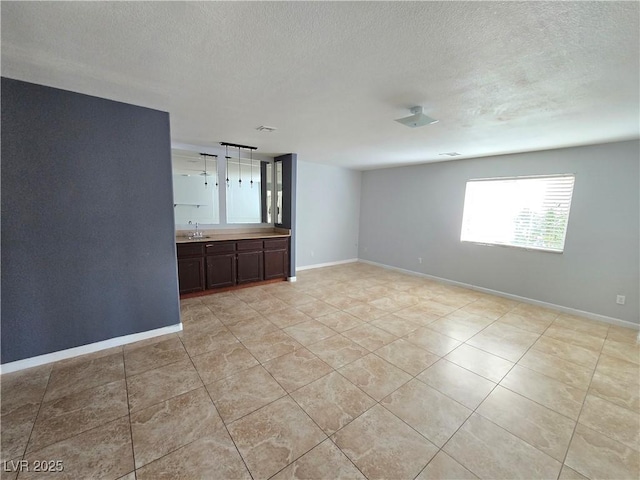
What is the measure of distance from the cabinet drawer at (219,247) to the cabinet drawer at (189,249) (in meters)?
0.11

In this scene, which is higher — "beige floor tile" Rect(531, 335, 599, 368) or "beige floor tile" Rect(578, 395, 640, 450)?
"beige floor tile" Rect(531, 335, 599, 368)

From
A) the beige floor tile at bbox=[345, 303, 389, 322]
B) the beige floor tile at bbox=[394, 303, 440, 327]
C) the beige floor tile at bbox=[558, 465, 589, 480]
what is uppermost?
the beige floor tile at bbox=[394, 303, 440, 327]

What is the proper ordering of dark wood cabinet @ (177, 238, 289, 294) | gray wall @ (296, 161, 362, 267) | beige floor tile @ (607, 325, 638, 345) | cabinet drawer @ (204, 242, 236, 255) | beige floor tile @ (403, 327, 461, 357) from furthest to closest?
gray wall @ (296, 161, 362, 267) < cabinet drawer @ (204, 242, 236, 255) < dark wood cabinet @ (177, 238, 289, 294) < beige floor tile @ (607, 325, 638, 345) < beige floor tile @ (403, 327, 461, 357)

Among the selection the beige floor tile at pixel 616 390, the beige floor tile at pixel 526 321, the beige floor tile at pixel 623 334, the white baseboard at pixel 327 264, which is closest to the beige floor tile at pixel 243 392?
the beige floor tile at pixel 616 390

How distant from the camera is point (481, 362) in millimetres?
2453

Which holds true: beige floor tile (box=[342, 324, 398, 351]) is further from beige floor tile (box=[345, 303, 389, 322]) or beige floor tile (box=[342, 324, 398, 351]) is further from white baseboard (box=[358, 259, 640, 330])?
white baseboard (box=[358, 259, 640, 330])

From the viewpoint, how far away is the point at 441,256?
507cm

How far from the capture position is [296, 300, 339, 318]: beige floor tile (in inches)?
136

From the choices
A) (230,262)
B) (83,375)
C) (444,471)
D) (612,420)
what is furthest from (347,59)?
(230,262)

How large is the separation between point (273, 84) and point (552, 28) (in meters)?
1.69

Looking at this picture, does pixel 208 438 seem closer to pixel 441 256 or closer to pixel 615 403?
pixel 615 403

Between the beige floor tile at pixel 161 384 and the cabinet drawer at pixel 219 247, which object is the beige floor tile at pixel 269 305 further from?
the beige floor tile at pixel 161 384

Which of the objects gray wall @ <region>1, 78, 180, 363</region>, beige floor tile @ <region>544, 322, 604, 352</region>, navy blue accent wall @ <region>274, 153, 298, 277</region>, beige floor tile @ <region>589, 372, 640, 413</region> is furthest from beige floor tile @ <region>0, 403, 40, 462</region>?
beige floor tile @ <region>544, 322, 604, 352</region>

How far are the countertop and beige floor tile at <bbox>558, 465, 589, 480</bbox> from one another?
4.20 m
